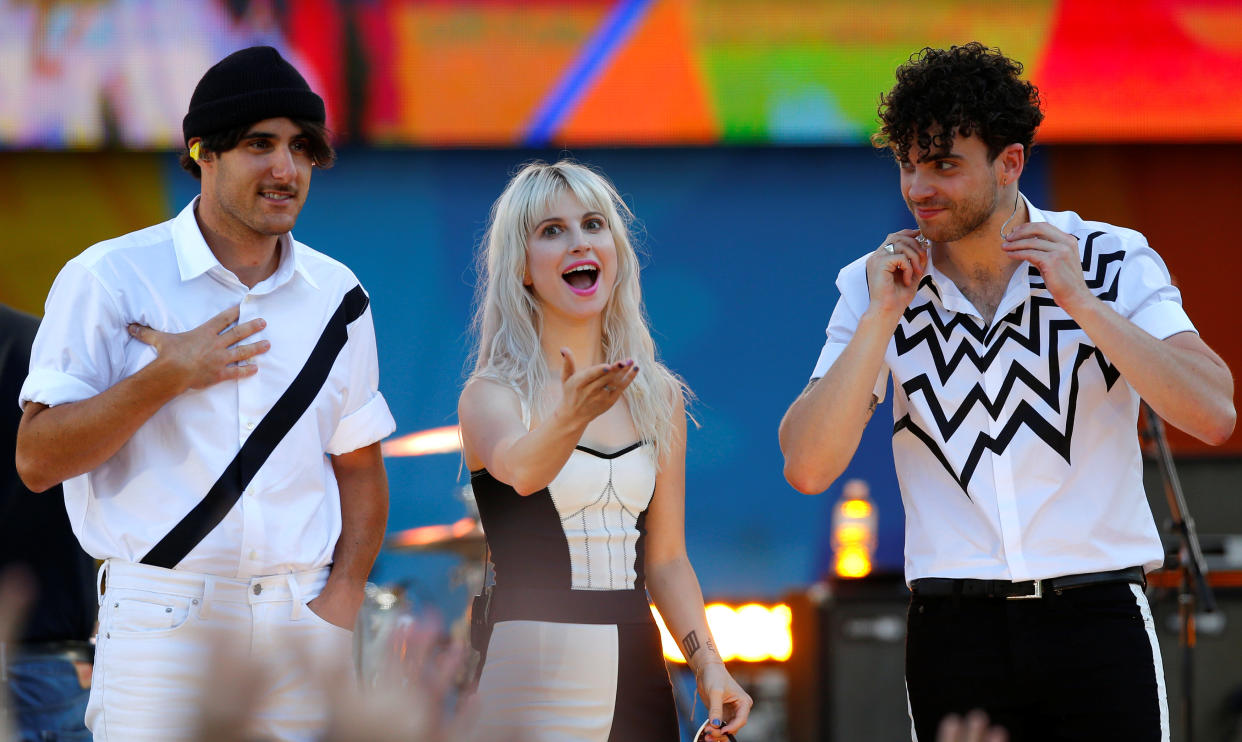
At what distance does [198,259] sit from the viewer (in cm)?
216

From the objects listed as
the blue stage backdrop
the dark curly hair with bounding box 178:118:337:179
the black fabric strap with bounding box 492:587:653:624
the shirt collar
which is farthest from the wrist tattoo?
the blue stage backdrop

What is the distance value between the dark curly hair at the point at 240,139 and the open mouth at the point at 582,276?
0.48 metres

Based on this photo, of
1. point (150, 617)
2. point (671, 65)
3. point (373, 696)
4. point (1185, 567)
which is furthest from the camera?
point (671, 65)

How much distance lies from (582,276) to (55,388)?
95cm

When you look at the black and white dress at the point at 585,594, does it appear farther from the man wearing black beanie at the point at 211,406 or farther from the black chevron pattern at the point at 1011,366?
the black chevron pattern at the point at 1011,366

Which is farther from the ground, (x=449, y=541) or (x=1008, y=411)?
(x=1008, y=411)

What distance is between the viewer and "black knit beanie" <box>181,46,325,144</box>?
2.17 metres

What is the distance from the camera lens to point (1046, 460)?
2.14 meters

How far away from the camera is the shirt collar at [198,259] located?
2.16 metres

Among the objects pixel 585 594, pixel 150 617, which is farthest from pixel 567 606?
pixel 150 617

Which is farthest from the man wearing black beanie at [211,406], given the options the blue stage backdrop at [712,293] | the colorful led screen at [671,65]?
the blue stage backdrop at [712,293]

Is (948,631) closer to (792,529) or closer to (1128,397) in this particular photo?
(1128,397)

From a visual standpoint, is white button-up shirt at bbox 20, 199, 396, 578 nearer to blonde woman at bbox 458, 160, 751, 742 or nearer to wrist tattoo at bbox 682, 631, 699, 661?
blonde woman at bbox 458, 160, 751, 742

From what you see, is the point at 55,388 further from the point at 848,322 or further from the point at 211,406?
the point at 848,322
